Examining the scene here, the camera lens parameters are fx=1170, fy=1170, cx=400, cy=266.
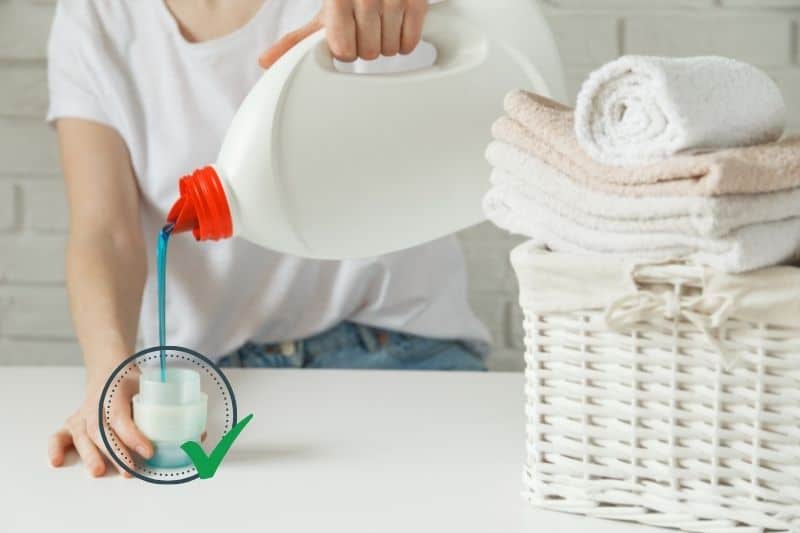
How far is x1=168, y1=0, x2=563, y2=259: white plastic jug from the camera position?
85 cm

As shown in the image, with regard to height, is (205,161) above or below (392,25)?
below

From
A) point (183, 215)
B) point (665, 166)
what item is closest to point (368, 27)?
point (183, 215)

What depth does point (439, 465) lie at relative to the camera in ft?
3.00

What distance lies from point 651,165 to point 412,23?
0.29m

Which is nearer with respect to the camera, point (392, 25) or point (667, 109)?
point (667, 109)

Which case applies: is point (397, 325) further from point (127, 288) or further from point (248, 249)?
point (127, 288)

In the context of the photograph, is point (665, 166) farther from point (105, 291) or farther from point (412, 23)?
point (105, 291)

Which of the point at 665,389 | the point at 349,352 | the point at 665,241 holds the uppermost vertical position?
the point at 665,241

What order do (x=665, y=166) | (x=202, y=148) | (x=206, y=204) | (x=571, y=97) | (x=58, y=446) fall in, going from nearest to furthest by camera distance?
(x=665, y=166)
(x=206, y=204)
(x=58, y=446)
(x=202, y=148)
(x=571, y=97)

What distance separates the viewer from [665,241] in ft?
2.33

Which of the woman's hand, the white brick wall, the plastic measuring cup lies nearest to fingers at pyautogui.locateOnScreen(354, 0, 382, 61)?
the woman's hand

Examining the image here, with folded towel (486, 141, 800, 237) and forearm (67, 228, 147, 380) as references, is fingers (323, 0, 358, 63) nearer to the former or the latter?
folded towel (486, 141, 800, 237)

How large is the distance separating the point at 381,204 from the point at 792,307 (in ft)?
1.06

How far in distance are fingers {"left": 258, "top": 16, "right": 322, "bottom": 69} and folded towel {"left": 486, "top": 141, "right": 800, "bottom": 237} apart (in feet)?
0.71
